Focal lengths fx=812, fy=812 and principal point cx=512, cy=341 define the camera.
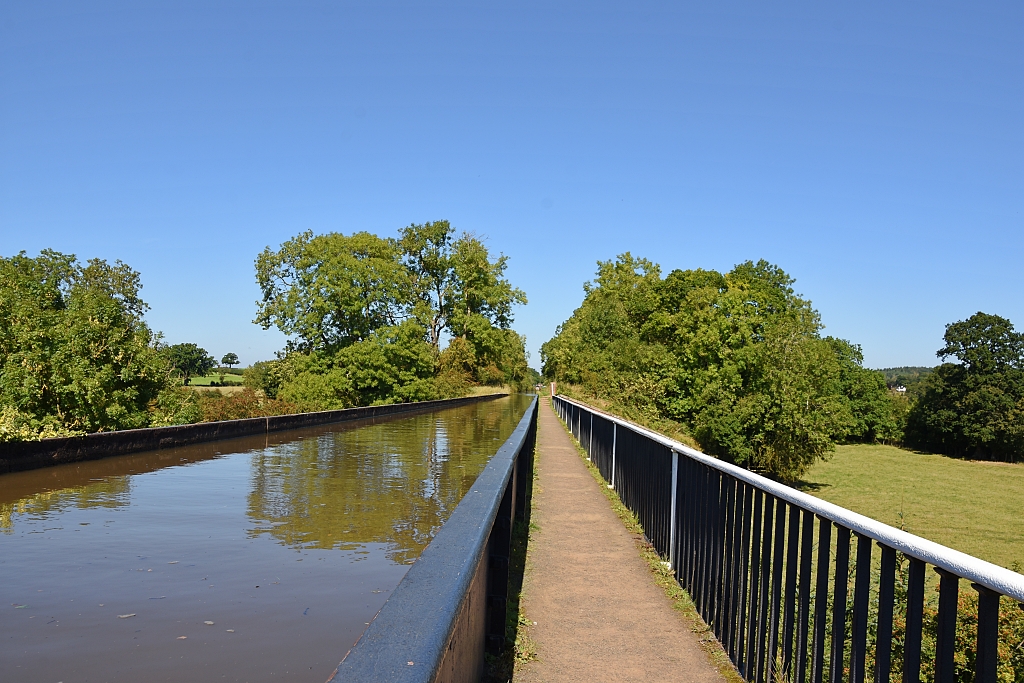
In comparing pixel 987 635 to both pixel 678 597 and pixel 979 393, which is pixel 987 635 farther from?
pixel 979 393

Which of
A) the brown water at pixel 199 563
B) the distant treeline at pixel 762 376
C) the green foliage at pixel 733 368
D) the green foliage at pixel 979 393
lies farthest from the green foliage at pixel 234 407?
the green foliage at pixel 979 393

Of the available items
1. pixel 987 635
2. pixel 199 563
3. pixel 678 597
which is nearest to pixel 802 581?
pixel 987 635

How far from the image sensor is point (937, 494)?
49094 mm

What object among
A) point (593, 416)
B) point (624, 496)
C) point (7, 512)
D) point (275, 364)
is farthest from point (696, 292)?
point (7, 512)

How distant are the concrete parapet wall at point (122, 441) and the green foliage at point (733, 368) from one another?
1823cm

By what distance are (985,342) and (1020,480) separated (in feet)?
52.4

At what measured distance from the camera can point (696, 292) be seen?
5662 cm

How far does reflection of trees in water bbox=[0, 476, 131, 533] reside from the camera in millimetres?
8953

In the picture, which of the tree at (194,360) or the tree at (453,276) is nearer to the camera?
the tree at (453,276)

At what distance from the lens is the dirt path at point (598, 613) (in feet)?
14.3

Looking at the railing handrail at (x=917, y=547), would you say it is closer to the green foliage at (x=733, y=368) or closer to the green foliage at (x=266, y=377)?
the green foliage at (x=733, y=368)

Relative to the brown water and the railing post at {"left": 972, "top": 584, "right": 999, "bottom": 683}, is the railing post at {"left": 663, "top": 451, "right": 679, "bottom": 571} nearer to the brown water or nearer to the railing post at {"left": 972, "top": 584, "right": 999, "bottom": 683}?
the brown water

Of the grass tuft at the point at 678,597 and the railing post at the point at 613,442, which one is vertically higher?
the railing post at the point at 613,442

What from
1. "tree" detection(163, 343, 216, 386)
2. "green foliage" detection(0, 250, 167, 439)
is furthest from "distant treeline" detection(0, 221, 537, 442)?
"tree" detection(163, 343, 216, 386)
